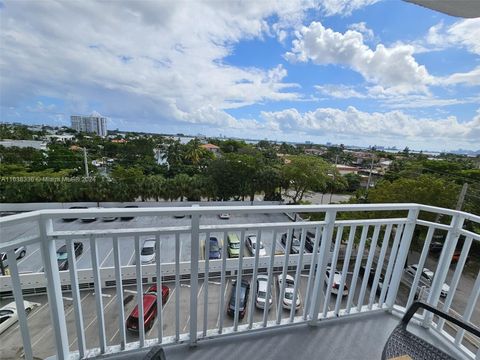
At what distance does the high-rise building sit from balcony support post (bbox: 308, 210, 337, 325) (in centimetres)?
5866

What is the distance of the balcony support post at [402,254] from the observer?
1.61 metres

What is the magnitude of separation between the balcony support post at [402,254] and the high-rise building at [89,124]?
5888 cm

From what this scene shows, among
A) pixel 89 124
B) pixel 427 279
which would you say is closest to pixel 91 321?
pixel 427 279

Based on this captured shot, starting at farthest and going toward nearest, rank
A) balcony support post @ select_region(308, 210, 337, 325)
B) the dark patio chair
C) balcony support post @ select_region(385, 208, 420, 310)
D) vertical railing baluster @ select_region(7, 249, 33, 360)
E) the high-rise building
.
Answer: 1. the high-rise building
2. balcony support post @ select_region(385, 208, 420, 310)
3. balcony support post @ select_region(308, 210, 337, 325)
4. the dark patio chair
5. vertical railing baluster @ select_region(7, 249, 33, 360)

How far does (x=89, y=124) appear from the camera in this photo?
5066 centimetres

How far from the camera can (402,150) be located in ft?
135

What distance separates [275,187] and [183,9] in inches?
581

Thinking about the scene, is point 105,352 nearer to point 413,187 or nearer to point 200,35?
point 200,35

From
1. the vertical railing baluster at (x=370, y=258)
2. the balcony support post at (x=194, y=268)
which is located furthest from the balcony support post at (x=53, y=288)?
the vertical railing baluster at (x=370, y=258)

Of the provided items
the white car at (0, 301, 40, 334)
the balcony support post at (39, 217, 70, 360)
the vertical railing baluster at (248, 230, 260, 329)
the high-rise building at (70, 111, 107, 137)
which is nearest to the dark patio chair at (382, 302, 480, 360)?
the vertical railing baluster at (248, 230, 260, 329)

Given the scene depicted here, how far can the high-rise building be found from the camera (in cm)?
4966

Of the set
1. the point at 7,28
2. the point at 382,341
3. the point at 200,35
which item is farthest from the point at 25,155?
the point at 382,341

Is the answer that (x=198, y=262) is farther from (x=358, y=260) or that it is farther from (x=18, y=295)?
(x=358, y=260)

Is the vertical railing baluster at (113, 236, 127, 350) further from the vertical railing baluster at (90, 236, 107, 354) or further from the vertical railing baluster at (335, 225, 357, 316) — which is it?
the vertical railing baluster at (335, 225, 357, 316)
